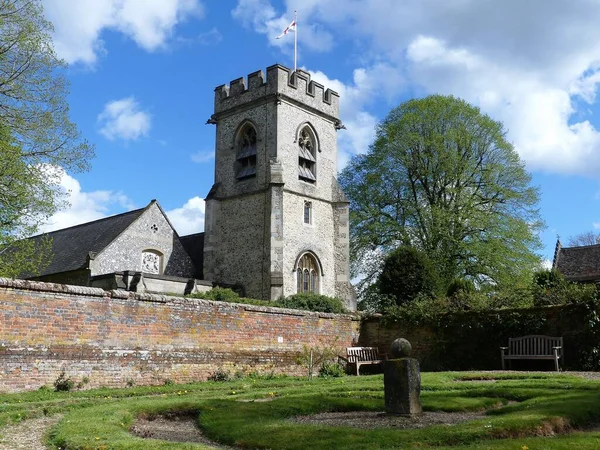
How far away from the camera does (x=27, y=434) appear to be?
7.88 meters

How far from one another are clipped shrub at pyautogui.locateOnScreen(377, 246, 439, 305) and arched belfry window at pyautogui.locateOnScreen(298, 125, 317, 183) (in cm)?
789

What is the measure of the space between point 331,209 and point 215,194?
20.3ft

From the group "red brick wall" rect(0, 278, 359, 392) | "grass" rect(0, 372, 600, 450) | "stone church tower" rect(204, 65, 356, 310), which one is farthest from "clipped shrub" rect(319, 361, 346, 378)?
"stone church tower" rect(204, 65, 356, 310)

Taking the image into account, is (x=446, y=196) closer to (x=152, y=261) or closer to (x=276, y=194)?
(x=276, y=194)

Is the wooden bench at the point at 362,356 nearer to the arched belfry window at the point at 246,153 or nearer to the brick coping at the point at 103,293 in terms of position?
the brick coping at the point at 103,293

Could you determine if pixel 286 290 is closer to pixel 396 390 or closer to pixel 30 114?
pixel 30 114

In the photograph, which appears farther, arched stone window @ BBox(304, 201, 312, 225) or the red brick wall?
arched stone window @ BBox(304, 201, 312, 225)

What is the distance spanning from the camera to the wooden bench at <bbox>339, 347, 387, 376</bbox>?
1923 centimetres

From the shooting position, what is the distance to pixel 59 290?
13.0 metres

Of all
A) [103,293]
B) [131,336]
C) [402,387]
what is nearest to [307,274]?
[131,336]

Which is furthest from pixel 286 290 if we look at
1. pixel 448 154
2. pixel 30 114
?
pixel 30 114

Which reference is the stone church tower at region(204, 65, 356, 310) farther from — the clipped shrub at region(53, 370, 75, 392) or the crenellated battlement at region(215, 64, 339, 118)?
the clipped shrub at region(53, 370, 75, 392)

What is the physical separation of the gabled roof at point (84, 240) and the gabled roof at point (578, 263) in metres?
24.5

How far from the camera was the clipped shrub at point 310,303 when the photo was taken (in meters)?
25.9
